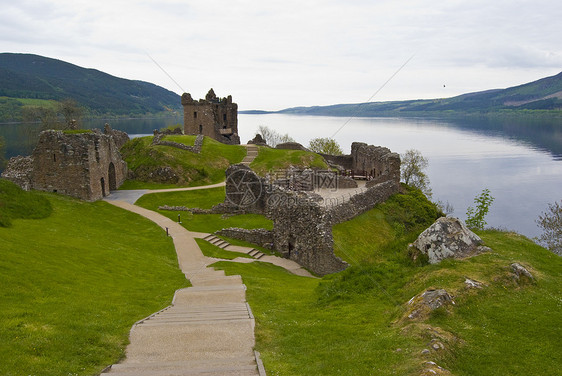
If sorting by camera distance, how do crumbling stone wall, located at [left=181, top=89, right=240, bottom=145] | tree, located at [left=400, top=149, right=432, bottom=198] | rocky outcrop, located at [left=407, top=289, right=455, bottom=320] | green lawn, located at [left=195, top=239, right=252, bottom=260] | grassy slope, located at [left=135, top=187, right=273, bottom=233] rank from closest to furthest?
rocky outcrop, located at [left=407, top=289, right=455, bottom=320]
green lawn, located at [left=195, top=239, right=252, bottom=260]
grassy slope, located at [left=135, top=187, right=273, bottom=233]
tree, located at [left=400, top=149, right=432, bottom=198]
crumbling stone wall, located at [left=181, top=89, right=240, bottom=145]

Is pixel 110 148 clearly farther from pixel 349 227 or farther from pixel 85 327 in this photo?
pixel 85 327

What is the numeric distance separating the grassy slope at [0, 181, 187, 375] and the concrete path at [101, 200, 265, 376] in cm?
69

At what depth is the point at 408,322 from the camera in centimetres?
1108

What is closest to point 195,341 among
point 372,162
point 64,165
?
point 64,165

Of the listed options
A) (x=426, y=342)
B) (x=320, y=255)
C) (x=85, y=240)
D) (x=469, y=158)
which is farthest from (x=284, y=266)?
(x=469, y=158)

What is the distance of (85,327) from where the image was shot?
12164 millimetres

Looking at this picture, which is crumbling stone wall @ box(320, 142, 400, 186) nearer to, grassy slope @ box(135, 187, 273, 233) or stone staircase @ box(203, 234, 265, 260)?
grassy slope @ box(135, 187, 273, 233)

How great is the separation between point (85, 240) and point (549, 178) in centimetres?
10619

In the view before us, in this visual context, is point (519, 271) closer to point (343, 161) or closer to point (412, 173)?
point (343, 161)

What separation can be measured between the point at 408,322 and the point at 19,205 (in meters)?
25.8

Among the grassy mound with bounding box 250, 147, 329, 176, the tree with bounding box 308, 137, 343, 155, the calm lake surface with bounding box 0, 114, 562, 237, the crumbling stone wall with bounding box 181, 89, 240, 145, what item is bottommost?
the calm lake surface with bounding box 0, 114, 562, 237

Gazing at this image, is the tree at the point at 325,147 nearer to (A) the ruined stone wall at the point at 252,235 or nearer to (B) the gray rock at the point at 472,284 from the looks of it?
(A) the ruined stone wall at the point at 252,235

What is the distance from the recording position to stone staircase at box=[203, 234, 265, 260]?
2980 cm

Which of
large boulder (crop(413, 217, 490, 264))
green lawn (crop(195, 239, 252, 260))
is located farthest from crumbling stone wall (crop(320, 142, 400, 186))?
large boulder (crop(413, 217, 490, 264))
